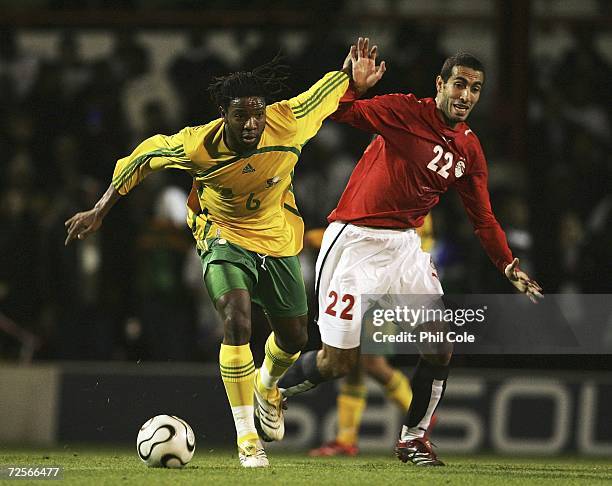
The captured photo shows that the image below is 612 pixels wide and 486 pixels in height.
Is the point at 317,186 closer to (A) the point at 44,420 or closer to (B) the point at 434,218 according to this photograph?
(B) the point at 434,218

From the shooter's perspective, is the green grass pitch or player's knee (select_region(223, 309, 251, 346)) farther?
player's knee (select_region(223, 309, 251, 346))

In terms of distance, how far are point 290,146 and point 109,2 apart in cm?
595

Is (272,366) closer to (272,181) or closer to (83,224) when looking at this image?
(272,181)

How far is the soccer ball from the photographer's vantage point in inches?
279

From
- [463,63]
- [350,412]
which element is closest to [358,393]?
[350,412]

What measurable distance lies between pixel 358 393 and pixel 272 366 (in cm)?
133

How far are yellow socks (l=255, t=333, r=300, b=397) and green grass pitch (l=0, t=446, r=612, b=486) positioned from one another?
436 millimetres

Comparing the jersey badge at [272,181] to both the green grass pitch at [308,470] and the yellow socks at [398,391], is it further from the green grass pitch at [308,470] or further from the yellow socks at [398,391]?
the yellow socks at [398,391]

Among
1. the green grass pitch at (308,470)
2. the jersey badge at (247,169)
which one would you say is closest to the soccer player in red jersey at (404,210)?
A: the green grass pitch at (308,470)

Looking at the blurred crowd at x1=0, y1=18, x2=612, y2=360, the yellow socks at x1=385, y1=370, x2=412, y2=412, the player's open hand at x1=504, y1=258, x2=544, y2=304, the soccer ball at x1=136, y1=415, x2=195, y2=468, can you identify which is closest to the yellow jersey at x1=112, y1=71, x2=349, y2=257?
the soccer ball at x1=136, y1=415, x2=195, y2=468

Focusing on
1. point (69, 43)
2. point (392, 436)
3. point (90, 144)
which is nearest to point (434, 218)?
point (392, 436)

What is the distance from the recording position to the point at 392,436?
9.81 m

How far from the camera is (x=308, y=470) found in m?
7.31

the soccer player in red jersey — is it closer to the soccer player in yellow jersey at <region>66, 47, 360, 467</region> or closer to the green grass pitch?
the soccer player in yellow jersey at <region>66, 47, 360, 467</region>
